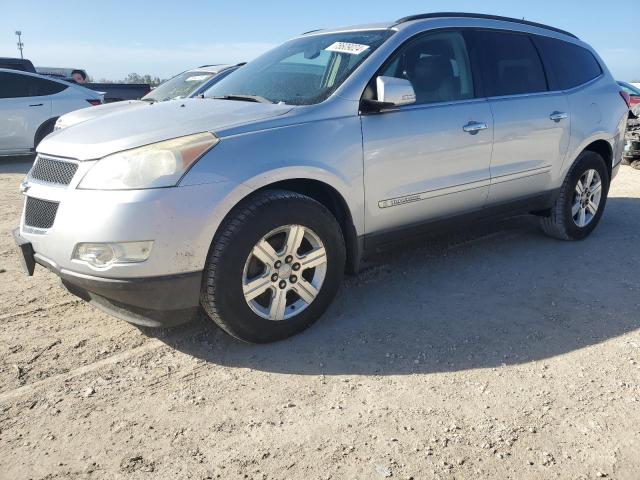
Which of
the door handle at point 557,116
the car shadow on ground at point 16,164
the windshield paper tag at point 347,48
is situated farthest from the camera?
the car shadow on ground at point 16,164

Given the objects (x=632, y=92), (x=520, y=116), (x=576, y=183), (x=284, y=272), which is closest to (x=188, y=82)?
(x=520, y=116)

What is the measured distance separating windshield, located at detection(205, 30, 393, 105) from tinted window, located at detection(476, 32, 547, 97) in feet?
2.97

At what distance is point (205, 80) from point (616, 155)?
19.9ft

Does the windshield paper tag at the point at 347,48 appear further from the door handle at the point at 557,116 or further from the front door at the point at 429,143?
the door handle at the point at 557,116

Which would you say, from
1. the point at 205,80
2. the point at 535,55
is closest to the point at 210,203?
the point at 535,55

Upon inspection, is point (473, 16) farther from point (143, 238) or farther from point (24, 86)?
point (24, 86)

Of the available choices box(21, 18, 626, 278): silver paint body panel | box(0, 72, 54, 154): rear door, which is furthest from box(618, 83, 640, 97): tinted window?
box(0, 72, 54, 154): rear door

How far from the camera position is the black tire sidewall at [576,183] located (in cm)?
491

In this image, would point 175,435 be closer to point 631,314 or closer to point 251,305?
point 251,305

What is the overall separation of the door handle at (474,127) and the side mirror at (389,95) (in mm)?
645

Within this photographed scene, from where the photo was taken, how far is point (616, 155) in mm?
5359

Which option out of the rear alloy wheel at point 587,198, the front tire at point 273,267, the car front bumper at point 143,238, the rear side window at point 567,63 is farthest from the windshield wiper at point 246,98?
the rear alloy wheel at point 587,198

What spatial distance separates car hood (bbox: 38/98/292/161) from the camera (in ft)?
9.43

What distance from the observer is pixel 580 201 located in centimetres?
510
